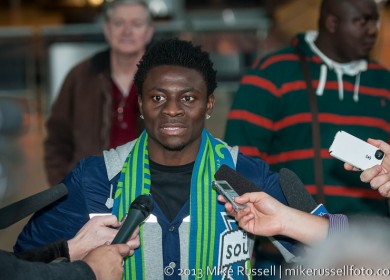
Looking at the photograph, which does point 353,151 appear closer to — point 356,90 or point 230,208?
point 230,208

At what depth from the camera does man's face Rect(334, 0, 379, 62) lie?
450cm

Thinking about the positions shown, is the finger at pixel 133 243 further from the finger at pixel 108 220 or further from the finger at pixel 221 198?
the finger at pixel 221 198

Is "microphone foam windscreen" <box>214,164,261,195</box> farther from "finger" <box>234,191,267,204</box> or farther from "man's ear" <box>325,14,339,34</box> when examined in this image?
"man's ear" <box>325,14,339,34</box>

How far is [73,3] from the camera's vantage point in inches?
701

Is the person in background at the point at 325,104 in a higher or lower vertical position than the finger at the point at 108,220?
higher

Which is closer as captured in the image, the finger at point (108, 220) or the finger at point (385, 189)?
the finger at point (108, 220)

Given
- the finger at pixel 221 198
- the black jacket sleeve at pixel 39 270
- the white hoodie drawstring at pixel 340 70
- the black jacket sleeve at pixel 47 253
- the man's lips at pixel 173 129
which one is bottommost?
the black jacket sleeve at pixel 47 253

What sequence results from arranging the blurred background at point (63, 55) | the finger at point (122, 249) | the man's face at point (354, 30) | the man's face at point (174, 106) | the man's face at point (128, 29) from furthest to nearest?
1. the blurred background at point (63, 55)
2. the man's face at point (128, 29)
3. the man's face at point (354, 30)
4. the man's face at point (174, 106)
5. the finger at point (122, 249)

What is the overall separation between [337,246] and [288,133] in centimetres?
255

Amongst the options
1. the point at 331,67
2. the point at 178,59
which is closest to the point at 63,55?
the point at 331,67

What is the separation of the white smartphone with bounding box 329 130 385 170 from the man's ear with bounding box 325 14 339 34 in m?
1.75

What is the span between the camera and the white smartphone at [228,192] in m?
2.82

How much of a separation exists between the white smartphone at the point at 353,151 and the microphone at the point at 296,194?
179 mm

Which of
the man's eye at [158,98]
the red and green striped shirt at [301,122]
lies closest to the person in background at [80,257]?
the man's eye at [158,98]
